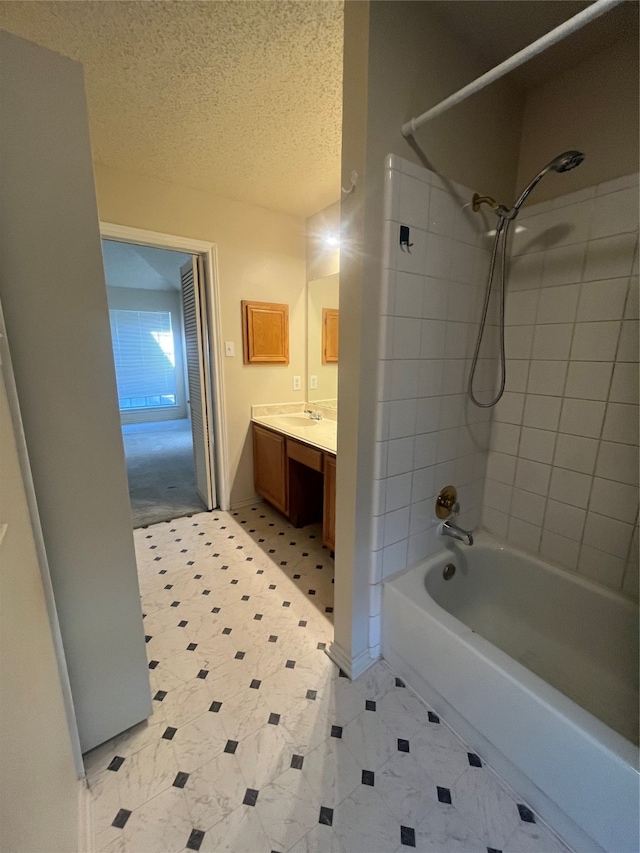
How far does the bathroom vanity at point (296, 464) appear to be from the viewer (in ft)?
7.13

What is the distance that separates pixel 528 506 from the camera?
5.58 ft

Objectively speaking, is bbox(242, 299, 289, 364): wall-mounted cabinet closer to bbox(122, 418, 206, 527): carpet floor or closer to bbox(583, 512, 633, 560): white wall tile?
bbox(122, 418, 206, 527): carpet floor

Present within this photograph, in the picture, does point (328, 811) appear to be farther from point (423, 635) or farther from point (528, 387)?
point (528, 387)

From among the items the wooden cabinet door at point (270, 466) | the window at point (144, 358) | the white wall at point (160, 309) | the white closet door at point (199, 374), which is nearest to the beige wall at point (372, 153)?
the wooden cabinet door at point (270, 466)

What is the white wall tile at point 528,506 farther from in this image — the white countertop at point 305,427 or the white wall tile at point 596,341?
the white countertop at point 305,427

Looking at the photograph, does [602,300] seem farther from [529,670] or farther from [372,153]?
[529,670]

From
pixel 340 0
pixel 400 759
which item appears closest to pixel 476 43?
pixel 340 0

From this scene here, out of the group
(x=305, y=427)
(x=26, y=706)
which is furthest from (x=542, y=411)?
(x=26, y=706)

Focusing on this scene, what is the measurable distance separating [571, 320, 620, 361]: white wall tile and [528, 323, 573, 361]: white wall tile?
0.03m

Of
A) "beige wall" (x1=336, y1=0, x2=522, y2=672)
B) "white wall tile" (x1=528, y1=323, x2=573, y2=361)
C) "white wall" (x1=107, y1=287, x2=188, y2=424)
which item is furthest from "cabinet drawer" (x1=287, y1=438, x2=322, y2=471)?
"white wall" (x1=107, y1=287, x2=188, y2=424)

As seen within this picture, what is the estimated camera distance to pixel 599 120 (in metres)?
1.34

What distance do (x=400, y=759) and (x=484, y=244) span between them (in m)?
2.04

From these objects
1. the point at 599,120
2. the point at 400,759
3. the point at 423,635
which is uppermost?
the point at 599,120

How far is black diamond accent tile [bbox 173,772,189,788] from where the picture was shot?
3.59 feet
